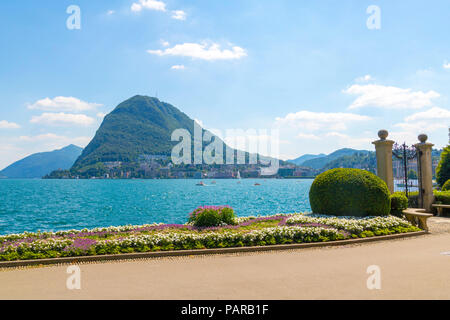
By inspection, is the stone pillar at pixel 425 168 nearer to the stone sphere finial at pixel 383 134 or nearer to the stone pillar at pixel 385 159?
the stone pillar at pixel 385 159

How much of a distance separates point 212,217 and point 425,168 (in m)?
12.1

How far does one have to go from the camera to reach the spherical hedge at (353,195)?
13.2 meters

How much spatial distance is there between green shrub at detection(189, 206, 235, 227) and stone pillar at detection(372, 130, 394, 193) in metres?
7.93

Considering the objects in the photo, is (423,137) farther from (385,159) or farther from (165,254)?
(165,254)

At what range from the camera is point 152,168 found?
194125mm

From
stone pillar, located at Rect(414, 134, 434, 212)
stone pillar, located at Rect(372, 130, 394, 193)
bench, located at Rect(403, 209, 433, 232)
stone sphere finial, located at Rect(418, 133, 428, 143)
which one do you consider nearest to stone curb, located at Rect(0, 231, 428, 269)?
bench, located at Rect(403, 209, 433, 232)

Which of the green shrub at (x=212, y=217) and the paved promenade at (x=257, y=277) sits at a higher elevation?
the green shrub at (x=212, y=217)

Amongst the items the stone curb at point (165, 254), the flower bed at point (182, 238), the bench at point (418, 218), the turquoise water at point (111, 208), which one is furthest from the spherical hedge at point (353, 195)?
the turquoise water at point (111, 208)

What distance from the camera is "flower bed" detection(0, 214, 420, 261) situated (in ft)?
28.9

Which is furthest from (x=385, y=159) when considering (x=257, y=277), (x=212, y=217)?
(x=257, y=277)

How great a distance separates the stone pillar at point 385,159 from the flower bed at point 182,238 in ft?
12.6

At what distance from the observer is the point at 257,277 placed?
6562 millimetres
